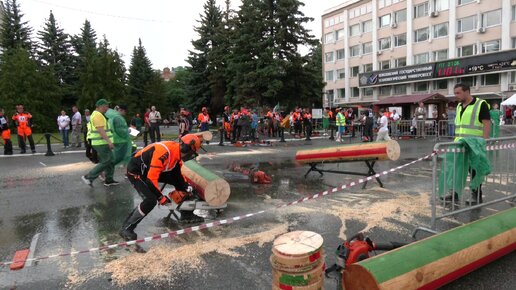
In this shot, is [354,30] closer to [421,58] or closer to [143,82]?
[421,58]

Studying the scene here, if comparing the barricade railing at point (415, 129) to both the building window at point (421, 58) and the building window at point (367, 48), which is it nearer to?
the building window at point (421, 58)

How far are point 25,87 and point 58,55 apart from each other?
34.6 feet

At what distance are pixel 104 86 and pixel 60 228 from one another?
4322 centimetres

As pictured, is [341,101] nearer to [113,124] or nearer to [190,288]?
[113,124]

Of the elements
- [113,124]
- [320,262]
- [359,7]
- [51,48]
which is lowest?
[320,262]

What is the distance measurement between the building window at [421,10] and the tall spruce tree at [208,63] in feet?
76.8

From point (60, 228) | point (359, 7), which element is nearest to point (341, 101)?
point (359, 7)

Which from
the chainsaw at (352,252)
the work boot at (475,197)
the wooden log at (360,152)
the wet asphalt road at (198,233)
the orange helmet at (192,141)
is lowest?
the wet asphalt road at (198,233)

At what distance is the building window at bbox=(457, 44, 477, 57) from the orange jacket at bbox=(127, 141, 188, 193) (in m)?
43.3

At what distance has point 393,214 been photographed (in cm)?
605

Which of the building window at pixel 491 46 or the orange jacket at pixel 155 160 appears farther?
the building window at pixel 491 46

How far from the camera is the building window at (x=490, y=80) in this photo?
3828 cm

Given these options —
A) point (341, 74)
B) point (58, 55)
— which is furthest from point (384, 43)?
point (58, 55)

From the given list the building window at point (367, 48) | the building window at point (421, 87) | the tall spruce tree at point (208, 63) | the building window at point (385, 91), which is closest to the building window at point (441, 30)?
the building window at point (421, 87)
